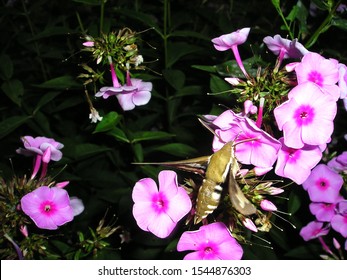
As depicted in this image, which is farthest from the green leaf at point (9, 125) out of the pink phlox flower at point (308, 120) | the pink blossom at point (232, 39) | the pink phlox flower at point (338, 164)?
the pink phlox flower at point (338, 164)

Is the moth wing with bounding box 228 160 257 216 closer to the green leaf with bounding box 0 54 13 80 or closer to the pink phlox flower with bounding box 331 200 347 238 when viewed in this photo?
the pink phlox flower with bounding box 331 200 347 238

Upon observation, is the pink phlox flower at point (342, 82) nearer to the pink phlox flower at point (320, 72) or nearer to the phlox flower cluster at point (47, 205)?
the pink phlox flower at point (320, 72)

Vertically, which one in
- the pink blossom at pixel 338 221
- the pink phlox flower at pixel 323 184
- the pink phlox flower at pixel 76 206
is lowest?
the pink blossom at pixel 338 221

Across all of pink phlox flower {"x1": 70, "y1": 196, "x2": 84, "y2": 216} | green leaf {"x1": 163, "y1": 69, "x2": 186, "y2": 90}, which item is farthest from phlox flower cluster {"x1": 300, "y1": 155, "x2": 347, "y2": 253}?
pink phlox flower {"x1": 70, "y1": 196, "x2": 84, "y2": 216}

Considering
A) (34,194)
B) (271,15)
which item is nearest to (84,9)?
(271,15)

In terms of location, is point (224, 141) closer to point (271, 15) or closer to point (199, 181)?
point (199, 181)

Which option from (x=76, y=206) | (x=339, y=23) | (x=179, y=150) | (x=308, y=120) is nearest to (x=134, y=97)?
(x=179, y=150)
